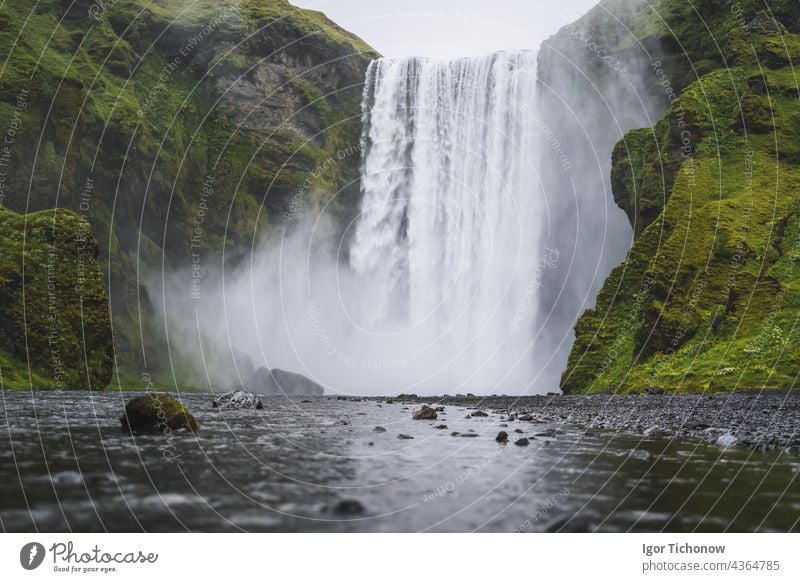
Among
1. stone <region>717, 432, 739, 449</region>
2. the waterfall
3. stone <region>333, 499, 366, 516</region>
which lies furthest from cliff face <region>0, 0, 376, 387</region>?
stone <region>333, 499, 366, 516</region>

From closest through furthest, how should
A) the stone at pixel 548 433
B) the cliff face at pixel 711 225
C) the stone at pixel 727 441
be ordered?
the stone at pixel 727 441 → the stone at pixel 548 433 → the cliff face at pixel 711 225

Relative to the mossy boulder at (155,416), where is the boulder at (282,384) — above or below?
below

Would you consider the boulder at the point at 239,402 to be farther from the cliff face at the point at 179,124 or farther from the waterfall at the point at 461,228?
A: the cliff face at the point at 179,124

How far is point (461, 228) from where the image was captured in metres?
61.7

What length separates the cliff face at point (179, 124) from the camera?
59188mm

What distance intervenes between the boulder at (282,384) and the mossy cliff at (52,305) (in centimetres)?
2239

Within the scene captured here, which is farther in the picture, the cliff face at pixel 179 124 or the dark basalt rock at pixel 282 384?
the dark basalt rock at pixel 282 384

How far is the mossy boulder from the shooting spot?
13.4 metres

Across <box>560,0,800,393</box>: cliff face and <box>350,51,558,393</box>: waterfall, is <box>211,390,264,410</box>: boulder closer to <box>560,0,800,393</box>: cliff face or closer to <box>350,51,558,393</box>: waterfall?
<box>560,0,800,393</box>: cliff face

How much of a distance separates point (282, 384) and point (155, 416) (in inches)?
1920

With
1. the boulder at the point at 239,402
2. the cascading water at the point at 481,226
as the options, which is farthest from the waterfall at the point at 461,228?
the boulder at the point at 239,402
